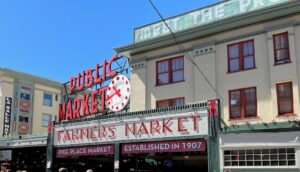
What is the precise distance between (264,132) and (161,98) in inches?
351

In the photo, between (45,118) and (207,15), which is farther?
(45,118)

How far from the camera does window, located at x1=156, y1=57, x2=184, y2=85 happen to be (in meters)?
26.2

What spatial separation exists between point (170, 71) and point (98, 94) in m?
6.02

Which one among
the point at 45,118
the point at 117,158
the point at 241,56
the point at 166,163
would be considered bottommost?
the point at 166,163

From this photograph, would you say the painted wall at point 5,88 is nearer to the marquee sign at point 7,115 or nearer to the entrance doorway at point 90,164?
the marquee sign at point 7,115

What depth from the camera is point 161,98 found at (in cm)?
2667

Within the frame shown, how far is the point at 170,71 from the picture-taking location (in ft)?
87.2

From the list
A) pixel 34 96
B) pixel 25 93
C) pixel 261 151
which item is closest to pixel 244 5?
pixel 261 151

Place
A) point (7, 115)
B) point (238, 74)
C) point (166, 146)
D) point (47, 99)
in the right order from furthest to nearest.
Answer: point (47, 99)
point (7, 115)
point (238, 74)
point (166, 146)

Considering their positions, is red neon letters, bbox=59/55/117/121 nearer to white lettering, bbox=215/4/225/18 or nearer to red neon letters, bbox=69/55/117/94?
red neon letters, bbox=69/55/117/94

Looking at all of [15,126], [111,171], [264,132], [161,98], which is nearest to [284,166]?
[264,132]

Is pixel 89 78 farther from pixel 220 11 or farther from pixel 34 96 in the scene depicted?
pixel 34 96

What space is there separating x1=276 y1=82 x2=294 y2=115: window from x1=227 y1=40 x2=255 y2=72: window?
2143 mm

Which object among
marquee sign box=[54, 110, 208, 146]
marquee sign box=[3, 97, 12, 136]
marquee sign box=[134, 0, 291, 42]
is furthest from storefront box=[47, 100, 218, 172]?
marquee sign box=[3, 97, 12, 136]
